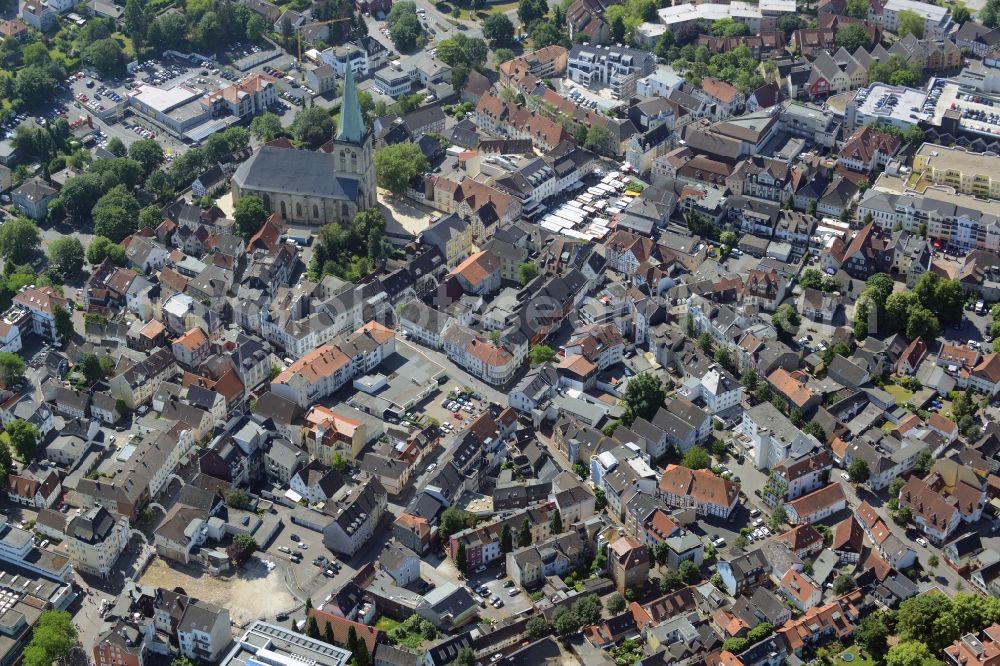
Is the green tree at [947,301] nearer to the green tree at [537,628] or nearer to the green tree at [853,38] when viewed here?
the green tree at [537,628]

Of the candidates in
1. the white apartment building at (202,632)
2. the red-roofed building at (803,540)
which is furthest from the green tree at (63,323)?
the red-roofed building at (803,540)

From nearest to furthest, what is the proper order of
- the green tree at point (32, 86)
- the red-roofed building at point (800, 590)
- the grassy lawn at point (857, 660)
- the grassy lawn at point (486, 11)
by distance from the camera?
the grassy lawn at point (857, 660)
the red-roofed building at point (800, 590)
the green tree at point (32, 86)
the grassy lawn at point (486, 11)

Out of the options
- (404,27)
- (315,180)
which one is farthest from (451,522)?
(404,27)

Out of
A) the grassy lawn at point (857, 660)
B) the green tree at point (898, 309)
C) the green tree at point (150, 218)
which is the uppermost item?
the green tree at point (898, 309)

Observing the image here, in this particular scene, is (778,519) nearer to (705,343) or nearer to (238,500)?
(705,343)

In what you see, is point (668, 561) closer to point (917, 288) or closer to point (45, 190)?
point (917, 288)

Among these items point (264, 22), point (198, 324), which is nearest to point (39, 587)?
point (198, 324)
